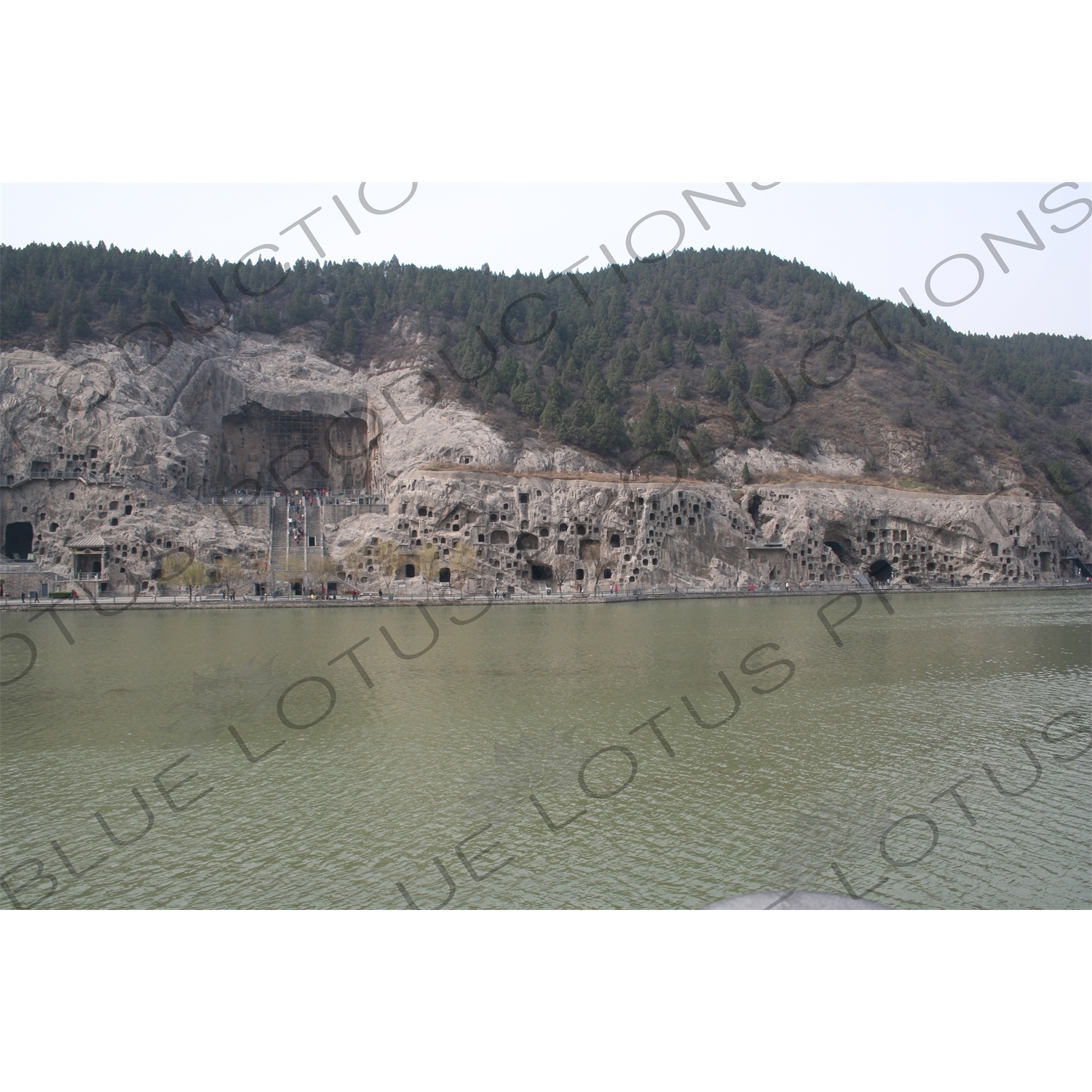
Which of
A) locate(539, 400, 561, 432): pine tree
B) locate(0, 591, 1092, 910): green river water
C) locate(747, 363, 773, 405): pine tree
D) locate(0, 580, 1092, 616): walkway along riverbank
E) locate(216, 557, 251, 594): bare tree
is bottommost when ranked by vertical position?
locate(0, 591, 1092, 910): green river water

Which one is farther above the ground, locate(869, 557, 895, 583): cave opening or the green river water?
locate(869, 557, 895, 583): cave opening

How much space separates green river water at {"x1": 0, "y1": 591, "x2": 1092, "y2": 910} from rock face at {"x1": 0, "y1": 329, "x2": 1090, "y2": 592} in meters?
29.0

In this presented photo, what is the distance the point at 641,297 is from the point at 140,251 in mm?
51357

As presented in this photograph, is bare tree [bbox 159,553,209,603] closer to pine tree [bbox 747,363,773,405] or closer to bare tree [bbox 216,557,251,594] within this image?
bare tree [bbox 216,557,251,594]

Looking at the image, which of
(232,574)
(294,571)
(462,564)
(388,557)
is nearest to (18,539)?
(232,574)

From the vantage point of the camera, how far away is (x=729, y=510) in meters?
58.2

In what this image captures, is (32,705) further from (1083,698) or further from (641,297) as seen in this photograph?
(641,297)

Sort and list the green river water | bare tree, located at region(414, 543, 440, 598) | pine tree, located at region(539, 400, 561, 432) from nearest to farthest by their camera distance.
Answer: the green river water < bare tree, located at region(414, 543, 440, 598) < pine tree, located at region(539, 400, 561, 432)

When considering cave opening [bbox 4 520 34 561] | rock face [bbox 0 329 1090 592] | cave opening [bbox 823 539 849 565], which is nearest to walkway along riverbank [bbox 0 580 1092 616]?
rock face [bbox 0 329 1090 592]

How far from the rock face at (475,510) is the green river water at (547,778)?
28977 mm

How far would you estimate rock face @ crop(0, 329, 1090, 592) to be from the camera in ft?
176

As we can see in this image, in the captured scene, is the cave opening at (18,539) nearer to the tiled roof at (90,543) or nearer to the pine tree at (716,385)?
the tiled roof at (90,543)

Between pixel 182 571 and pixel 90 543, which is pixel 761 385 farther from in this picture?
pixel 90 543

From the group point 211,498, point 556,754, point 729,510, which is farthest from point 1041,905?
point 211,498
